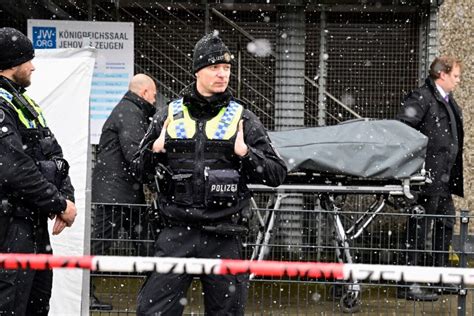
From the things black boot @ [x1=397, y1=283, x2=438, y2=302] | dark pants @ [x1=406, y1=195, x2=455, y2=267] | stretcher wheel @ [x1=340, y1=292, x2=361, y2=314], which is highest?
dark pants @ [x1=406, y1=195, x2=455, y2=267]

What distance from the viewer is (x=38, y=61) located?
20.6 ft

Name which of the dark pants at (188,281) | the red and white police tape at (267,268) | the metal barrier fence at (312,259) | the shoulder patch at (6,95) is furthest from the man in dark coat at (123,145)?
the red and white police tape at (267,268)

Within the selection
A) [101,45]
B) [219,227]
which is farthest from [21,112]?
[101,45]

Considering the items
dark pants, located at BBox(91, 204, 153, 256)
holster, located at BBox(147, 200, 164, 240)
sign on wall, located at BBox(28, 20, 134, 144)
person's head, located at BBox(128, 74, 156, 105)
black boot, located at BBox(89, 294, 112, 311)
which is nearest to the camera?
holster, located at BBox(147, 200, 164, 240)

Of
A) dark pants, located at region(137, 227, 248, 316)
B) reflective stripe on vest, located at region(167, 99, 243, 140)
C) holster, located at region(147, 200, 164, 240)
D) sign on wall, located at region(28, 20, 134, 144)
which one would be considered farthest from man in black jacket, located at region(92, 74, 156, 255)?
dark pants, located at region(137, 227, 248, 316)

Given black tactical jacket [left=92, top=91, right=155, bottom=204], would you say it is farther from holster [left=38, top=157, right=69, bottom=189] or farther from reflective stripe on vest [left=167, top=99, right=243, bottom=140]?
reflective stripe on vest [left=167, top=99, right=243, bottom=140]

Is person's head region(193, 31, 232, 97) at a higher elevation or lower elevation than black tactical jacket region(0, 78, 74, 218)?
higher

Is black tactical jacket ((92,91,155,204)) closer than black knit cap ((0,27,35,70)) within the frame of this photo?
No

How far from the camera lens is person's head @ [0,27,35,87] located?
5.27 m

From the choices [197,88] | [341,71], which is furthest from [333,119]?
[197,88]

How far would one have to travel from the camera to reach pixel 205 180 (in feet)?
16.3

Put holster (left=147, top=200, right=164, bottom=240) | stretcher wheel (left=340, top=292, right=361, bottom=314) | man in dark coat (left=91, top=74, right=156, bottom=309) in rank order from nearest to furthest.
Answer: holster (left=147, top=200, right=164, bottom=240)
stretcher wheel (left=340, top=292, right=361, bottom=314)
man in dark coat (left=91, top=74, right=156, bottom=309)

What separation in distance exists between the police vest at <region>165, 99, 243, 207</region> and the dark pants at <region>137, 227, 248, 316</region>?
7.7 inches

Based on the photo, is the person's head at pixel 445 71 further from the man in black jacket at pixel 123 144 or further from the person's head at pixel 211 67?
the person's head at pixel 211 67
